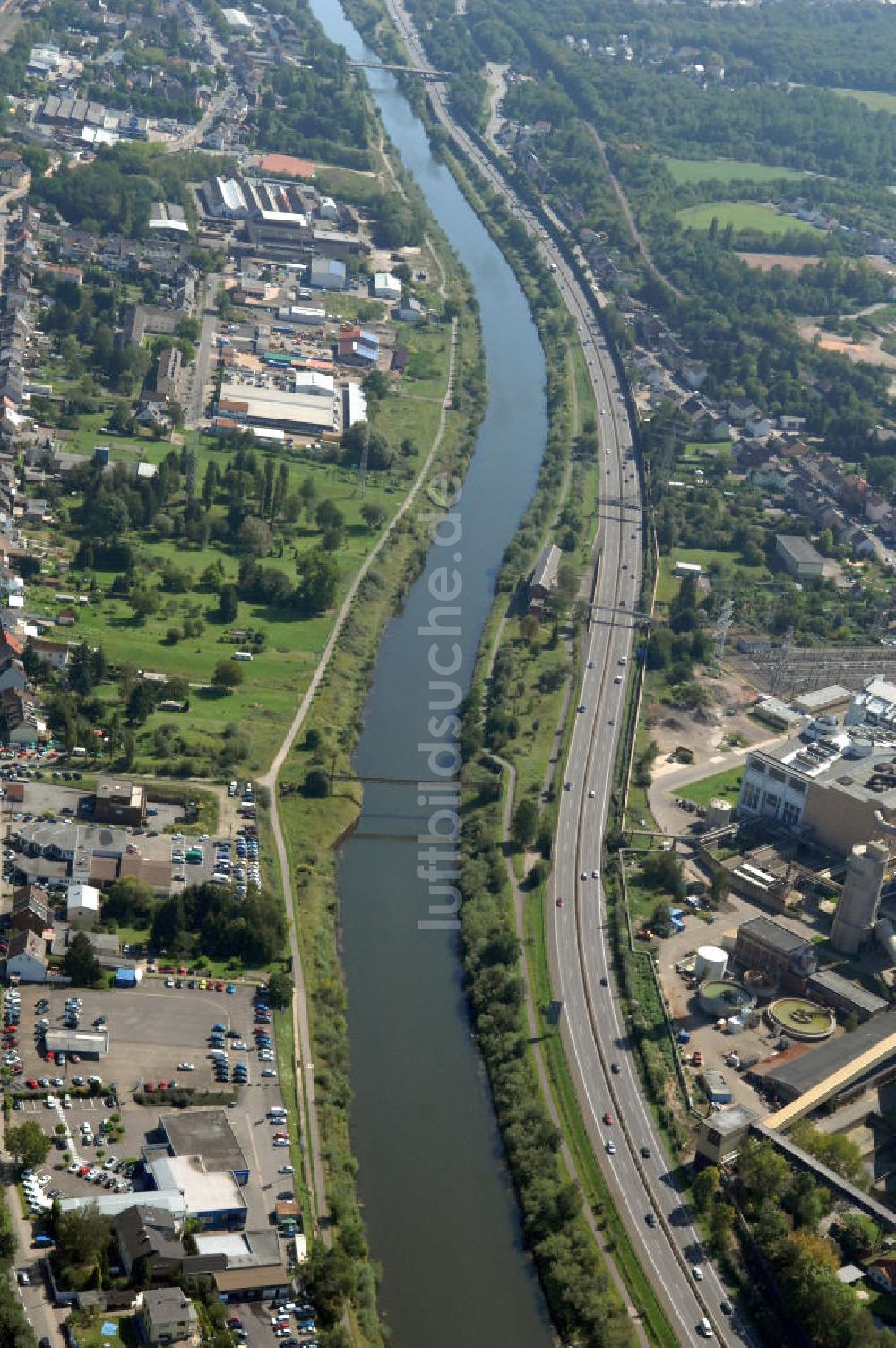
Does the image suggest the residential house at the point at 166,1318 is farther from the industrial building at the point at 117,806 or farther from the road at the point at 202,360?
the road at the point at 202,360

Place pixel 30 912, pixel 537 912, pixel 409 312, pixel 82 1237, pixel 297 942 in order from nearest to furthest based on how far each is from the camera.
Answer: pixel 82 1237 < pixel 30 912 < pixel 297 942 < pixel 537 912 < pixel 409 312

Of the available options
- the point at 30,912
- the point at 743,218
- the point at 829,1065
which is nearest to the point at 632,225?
the point at 743,218

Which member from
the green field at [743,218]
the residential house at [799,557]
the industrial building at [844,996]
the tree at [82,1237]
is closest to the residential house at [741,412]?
the residential house at [799,557]

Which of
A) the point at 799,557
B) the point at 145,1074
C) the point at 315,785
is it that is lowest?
the point at 145,1074

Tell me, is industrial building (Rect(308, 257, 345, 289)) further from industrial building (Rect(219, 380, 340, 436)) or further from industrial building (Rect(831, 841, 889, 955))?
industrial building (Rect(831, 841, 889, 955))

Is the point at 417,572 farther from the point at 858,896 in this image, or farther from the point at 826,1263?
the point at 826,1263

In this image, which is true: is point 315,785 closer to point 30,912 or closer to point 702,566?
point 30,912
